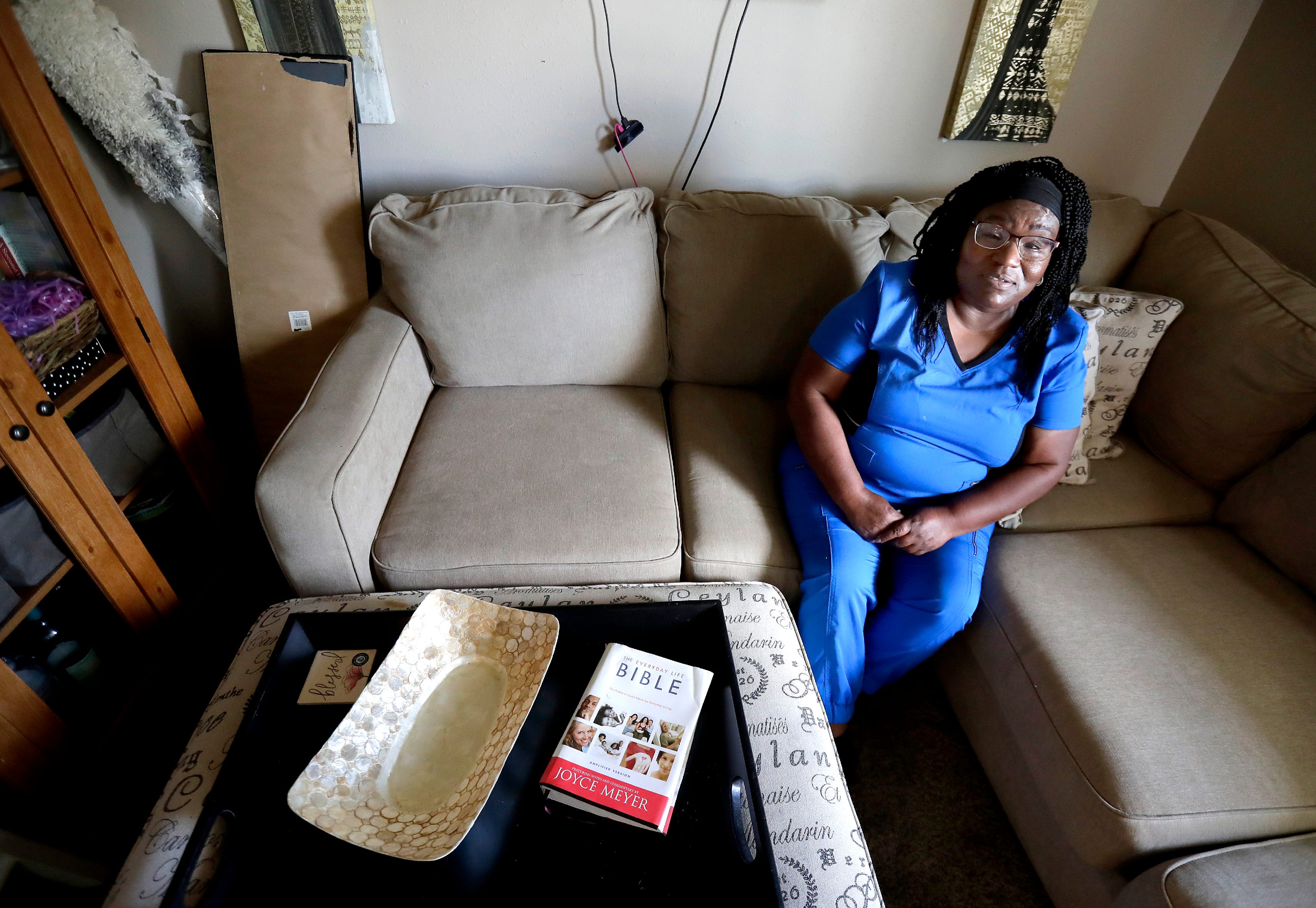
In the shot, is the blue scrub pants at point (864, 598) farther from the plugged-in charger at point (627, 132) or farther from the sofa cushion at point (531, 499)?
the plugged-in charger at point (627, 132)

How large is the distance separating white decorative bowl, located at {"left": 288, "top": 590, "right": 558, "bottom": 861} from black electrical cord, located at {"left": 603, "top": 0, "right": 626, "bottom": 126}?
1.33 meters

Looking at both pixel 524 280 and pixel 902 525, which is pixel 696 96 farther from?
pixel 902 525

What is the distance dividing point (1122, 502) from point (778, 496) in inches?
30.9

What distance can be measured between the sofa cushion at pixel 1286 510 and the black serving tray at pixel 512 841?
119 centimetres

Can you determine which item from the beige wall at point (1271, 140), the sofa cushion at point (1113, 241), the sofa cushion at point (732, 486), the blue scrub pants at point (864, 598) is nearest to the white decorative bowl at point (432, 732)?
the sofa cushion at point (732, 486)

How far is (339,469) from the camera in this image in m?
1.07

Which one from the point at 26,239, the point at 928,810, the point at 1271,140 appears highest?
the point at 1271,140

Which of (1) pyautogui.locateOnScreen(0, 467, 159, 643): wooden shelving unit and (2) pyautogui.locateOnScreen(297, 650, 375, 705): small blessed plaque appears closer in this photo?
(2) pyautogui.locateOnScreen(297, 650, 375, 705): small blessed plaque

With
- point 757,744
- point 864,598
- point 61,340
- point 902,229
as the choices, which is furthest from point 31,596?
point 902,229

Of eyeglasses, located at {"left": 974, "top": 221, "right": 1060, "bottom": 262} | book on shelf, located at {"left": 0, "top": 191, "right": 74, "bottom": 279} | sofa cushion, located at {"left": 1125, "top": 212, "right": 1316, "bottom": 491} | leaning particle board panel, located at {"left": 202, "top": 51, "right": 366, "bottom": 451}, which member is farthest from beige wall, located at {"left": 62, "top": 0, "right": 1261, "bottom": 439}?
eyeglasses, located at {"left": 974, "top": 221, "right": 1060, "bottom": 262}

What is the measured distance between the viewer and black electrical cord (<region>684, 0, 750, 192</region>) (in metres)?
1.51

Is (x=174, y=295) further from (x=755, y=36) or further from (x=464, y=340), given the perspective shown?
(x=755, y=36)

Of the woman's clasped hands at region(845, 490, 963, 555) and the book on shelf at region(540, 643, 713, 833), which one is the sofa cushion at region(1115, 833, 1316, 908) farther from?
the book on shelf at region(540, 643, 713, 833)

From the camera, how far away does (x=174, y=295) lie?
174cm
